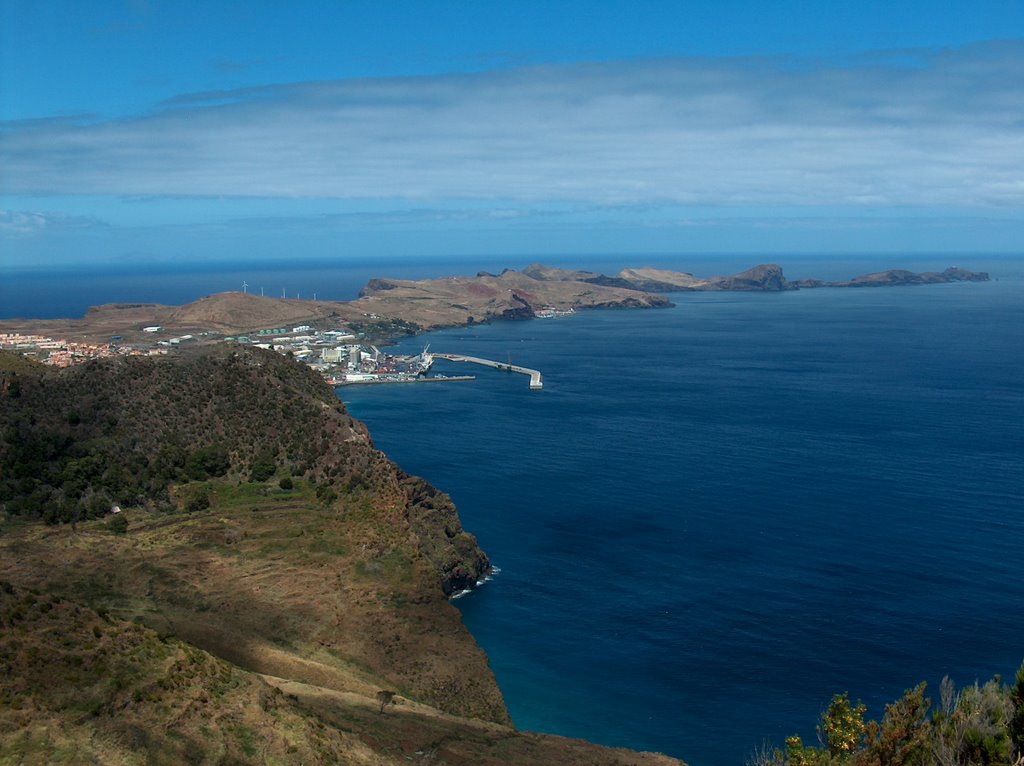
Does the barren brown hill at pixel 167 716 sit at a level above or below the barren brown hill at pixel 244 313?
below

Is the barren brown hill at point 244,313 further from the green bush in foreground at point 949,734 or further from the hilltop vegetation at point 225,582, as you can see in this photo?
the green bush in foreground at point 949,734

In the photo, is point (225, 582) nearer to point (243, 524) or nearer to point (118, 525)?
point (243, 524)

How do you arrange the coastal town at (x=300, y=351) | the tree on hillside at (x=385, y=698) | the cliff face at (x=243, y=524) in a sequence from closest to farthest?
1. the tree on hillside at (x=385, y=698)
2. the cliff face at (x=243, y=524)
3. the coastal town at (x=300, y=351)

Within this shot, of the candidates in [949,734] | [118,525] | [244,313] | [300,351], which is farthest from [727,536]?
[244,313]

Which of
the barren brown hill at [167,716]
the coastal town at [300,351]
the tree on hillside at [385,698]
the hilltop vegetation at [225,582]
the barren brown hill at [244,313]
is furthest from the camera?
the barren brown hill at [244,313]

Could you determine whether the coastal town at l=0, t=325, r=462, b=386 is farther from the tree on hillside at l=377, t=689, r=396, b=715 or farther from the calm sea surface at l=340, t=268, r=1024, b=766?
the tree on hillside at l=377, t=689, r=396, b=715

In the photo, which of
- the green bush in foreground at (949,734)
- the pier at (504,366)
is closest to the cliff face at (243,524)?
the green bush in foreground at (949,734)
